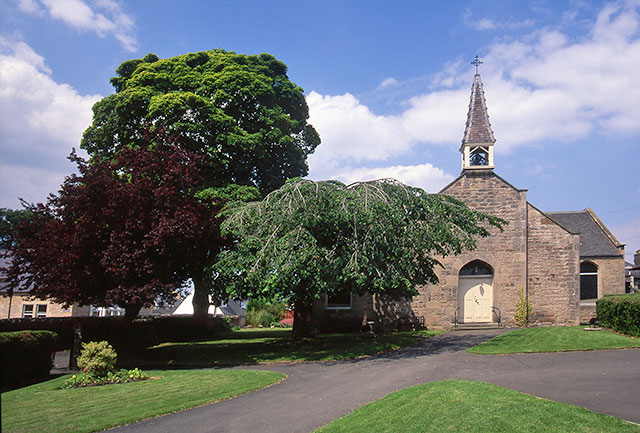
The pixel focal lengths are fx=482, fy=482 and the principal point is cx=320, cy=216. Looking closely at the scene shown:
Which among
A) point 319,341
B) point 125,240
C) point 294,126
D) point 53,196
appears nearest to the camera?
point 125,240

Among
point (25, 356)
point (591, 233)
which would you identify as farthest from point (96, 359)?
point (591, 233)

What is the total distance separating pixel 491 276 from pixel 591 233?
12.8 m

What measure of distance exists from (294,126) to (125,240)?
13325 millimetres

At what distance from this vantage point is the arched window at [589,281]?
31.3 meters

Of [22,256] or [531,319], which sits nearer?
[22,256]

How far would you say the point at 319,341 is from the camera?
2072 cm

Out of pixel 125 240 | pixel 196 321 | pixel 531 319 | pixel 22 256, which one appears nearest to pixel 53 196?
pixel 22 256

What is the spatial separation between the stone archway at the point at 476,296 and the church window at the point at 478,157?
5305 mm

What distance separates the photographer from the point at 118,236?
1602 cm

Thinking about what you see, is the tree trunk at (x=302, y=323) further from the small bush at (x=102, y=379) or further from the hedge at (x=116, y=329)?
the small bush at (x=102, y=379)

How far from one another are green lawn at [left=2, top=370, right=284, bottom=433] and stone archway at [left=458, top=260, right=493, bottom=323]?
1415cm

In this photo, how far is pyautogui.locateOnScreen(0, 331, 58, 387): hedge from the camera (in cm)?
1330

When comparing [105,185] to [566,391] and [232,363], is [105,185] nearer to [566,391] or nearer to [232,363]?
[232,363]

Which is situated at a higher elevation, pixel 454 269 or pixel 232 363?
pixel 454 269
